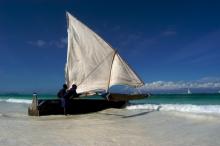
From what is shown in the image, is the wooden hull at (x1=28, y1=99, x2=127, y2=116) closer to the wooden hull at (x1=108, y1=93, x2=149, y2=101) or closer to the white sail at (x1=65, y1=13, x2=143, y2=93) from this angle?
the wooden hull at (x1=108, y1=93, x2=149, y2=101)

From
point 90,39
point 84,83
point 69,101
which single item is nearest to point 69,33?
point 90,39

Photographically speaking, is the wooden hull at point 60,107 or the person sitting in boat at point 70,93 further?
the person sitting in boat at point 70,93

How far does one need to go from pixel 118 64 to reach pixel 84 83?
264 centimetres

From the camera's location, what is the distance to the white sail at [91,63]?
20.7m

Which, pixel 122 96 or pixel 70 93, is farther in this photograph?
pixel 122 96

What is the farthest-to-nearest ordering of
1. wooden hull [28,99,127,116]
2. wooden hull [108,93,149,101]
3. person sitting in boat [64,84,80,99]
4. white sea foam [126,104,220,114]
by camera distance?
wooden hull [108,93,149,101] → white sea foam [126,104,220,114] → person sitting in boat [64,84,80,99] → wooden hull [28,99,127,116]

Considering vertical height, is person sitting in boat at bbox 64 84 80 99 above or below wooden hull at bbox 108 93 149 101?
above

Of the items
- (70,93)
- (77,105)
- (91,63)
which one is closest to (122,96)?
(91,63)

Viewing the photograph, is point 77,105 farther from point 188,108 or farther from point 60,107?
point 188,108

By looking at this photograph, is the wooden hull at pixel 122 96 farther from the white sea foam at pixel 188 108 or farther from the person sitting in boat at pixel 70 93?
the person sitting in boat at pixel 70 93

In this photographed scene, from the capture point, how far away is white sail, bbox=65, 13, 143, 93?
2066 centimetres

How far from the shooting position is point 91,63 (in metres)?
21.0

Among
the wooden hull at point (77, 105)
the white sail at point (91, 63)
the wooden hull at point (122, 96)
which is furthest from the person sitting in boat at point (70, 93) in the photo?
the white sail at point (91, 63)

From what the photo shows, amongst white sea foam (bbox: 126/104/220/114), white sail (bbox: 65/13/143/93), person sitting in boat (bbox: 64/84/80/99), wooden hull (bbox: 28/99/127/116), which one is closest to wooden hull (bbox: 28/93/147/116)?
wooden hull (bbox: 28/99/127/116)
